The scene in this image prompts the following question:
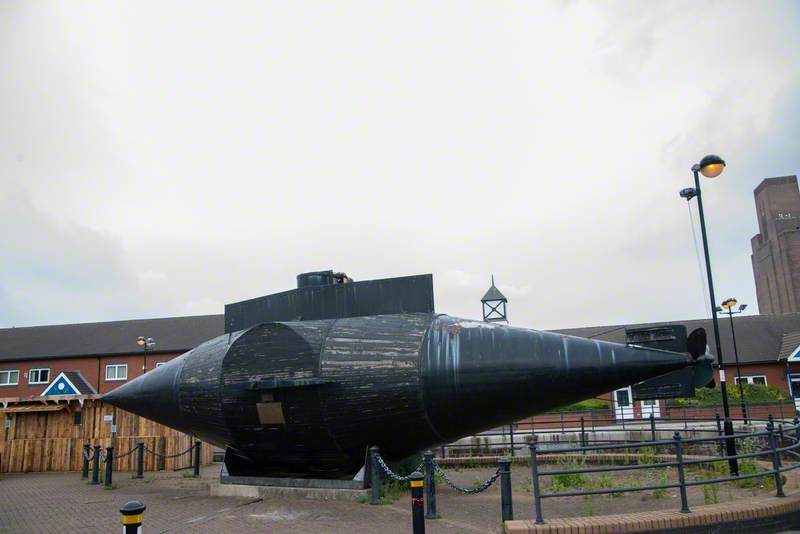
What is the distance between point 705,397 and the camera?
29125 mm

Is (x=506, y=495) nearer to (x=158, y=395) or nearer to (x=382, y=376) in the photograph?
(x=382, y=376)

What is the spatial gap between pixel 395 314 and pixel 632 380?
12.3ft

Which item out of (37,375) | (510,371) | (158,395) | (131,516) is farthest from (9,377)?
(131,516)

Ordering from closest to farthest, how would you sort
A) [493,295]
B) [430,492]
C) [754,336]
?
[430,492], [493,295], [754,336]

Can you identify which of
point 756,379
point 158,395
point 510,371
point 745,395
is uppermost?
point 510,371

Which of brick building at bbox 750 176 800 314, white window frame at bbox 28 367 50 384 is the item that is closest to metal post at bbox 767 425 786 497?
white window frame at bbox 28 367 50 384

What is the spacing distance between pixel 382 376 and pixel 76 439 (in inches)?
579

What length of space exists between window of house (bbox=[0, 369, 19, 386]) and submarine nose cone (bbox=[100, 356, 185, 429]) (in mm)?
33527

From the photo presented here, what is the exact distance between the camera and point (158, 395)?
12.0 m

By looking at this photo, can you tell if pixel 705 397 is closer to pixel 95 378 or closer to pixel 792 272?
pixel 95 378

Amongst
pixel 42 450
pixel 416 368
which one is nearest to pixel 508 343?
pixel 416 368

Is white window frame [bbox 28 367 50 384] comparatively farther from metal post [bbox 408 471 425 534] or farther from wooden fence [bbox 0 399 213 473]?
metal post [bbox 408 471 425 534]

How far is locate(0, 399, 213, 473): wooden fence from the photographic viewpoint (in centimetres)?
1845

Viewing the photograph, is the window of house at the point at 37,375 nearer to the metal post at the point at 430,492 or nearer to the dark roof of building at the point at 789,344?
the metal post at the point at 430,492
